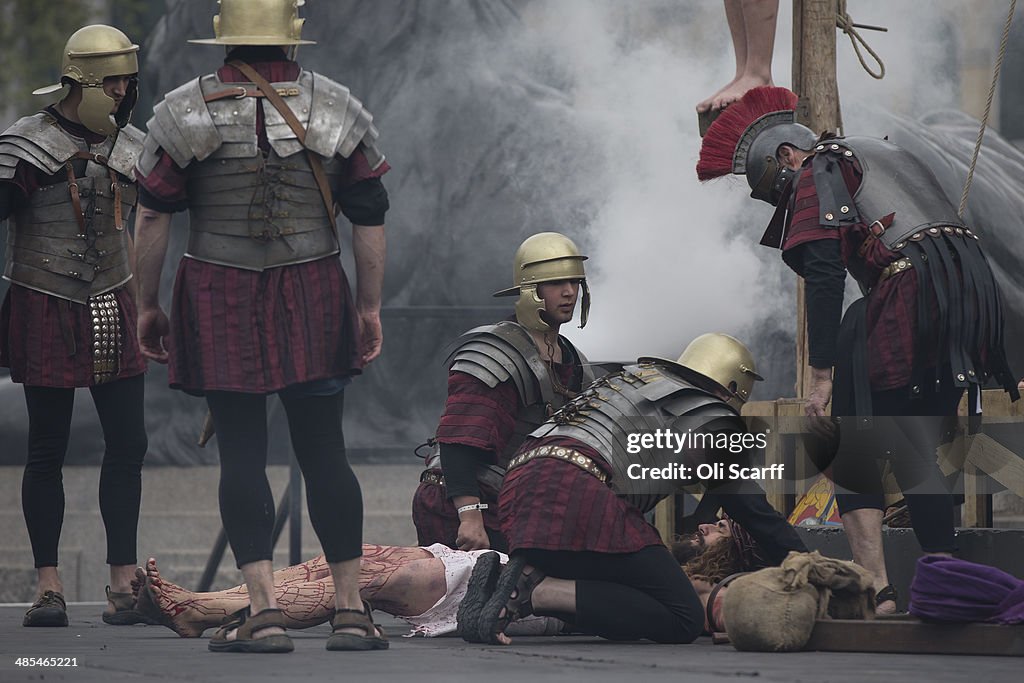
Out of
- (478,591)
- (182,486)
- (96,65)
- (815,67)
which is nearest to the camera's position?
(478,591)

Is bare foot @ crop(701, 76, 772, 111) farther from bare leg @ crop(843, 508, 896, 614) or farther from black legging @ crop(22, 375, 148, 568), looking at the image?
black legging @ crop(22, 375, 148, 568)

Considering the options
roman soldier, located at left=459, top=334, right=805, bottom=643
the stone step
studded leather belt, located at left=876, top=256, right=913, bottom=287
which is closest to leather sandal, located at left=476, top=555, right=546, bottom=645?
roman soldier, located at left=459, top=334, right=805, bottom=643

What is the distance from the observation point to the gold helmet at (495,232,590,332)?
5977 mm

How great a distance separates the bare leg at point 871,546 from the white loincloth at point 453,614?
0.88m

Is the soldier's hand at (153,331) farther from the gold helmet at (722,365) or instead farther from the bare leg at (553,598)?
the gold helmet at (722,365)

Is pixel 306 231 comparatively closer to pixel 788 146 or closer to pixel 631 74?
pixel 788 146

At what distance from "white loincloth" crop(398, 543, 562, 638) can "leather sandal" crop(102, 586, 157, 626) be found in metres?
0.96

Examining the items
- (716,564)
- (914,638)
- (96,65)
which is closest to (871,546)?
(716,564)

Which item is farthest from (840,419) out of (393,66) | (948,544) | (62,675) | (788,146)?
(393,66)

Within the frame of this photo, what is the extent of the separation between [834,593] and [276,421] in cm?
576

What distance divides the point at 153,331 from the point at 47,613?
139 cm

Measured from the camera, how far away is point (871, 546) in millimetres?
5738

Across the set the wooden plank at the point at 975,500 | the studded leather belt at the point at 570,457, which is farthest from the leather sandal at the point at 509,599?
the wooden plank at the point at 975,500

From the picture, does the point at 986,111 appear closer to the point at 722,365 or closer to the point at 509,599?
the point at 722,365
